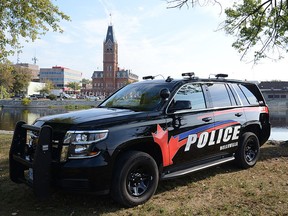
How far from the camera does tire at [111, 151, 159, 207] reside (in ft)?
13.0

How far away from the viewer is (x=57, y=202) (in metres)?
4.43

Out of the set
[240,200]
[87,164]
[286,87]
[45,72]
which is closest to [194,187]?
[240,200]

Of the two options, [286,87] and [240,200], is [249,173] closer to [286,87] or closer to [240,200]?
[240,200]

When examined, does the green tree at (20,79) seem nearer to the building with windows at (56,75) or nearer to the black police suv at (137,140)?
the building with windows at (56,75)

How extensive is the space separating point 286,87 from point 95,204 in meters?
114

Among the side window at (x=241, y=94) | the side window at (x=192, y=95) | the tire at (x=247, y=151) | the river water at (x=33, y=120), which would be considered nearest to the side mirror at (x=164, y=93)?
the side window at (x=192, y=95)

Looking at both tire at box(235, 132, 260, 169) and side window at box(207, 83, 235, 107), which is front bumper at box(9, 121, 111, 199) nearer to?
side window at box(207, 83, 235, 107)

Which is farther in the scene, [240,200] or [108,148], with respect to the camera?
[240,200]

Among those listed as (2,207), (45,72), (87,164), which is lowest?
(2,207)

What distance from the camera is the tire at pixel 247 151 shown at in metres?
6.13

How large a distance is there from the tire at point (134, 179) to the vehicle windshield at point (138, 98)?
907 mm

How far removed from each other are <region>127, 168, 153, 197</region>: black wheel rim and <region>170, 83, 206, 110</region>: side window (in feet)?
4.49

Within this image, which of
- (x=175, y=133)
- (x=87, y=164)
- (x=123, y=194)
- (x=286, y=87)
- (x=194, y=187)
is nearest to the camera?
(x=87, y=164)

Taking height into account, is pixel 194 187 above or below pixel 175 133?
below
